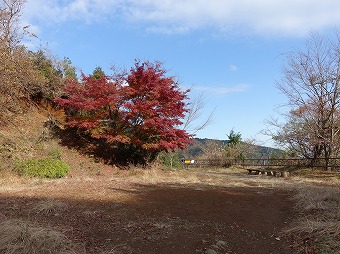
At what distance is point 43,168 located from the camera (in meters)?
11.2

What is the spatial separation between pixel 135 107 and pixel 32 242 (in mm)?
10250

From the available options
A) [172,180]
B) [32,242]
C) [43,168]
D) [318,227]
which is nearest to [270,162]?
[172,180]

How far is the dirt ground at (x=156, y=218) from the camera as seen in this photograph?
176 inches

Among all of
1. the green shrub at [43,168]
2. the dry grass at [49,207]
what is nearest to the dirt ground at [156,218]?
the dry grass at [49,207]

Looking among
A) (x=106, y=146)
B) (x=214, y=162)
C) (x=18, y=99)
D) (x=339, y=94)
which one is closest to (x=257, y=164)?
(x=214, y=162)

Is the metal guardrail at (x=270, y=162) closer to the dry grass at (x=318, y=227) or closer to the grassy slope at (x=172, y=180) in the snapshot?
the grassy slope at (x=172, y=180)

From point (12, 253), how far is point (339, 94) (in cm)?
1756

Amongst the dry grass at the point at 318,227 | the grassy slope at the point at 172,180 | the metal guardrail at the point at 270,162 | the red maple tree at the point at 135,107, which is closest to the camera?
the dry grass at the point at 318,227

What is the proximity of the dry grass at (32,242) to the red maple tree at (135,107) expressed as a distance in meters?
9.77

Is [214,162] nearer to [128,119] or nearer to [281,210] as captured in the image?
[128,119]

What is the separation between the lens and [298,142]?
19.7 metres

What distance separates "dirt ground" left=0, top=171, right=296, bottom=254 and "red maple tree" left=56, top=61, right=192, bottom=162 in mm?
5779

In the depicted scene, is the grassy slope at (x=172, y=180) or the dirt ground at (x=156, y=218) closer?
the dirt ground at (x=156, y=218)

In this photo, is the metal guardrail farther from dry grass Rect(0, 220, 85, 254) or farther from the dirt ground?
dry grass Rect(0, 220, 85, 254)
